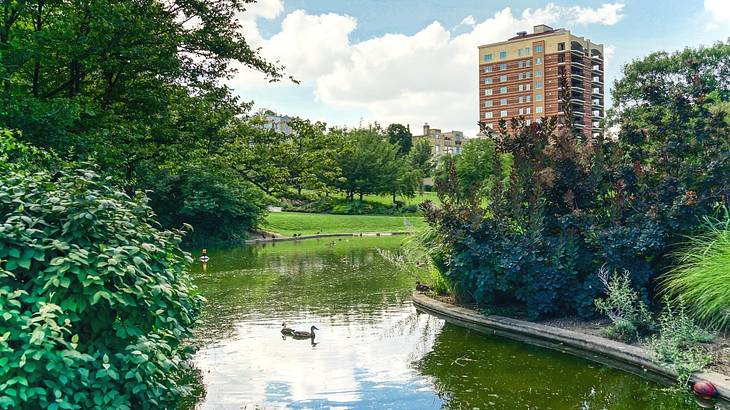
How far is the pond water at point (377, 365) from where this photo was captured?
6.24 meters

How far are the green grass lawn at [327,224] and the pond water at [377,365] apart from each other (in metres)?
26.3

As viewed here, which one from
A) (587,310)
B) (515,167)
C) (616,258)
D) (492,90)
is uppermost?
(492,90)

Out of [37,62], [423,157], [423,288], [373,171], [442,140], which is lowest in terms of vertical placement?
[423,288]

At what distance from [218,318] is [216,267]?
9172 mm

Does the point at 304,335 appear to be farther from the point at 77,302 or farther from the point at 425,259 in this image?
the point at 77,302

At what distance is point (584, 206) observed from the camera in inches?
386

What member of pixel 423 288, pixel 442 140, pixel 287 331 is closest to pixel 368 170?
pixel 423 288

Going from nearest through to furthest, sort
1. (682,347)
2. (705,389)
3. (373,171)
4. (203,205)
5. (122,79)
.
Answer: (705,389), (682,347), (122,79), (203,205), (373,171)

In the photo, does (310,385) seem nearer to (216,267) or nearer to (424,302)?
(424,302)

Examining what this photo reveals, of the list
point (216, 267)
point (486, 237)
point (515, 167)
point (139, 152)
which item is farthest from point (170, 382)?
point (216, 267)

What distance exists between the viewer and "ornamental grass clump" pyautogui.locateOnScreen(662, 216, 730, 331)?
7.08 meters

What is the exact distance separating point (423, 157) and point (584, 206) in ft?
209

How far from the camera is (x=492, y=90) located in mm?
91500

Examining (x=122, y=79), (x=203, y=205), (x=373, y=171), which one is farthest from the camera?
(x=373, y=171)
